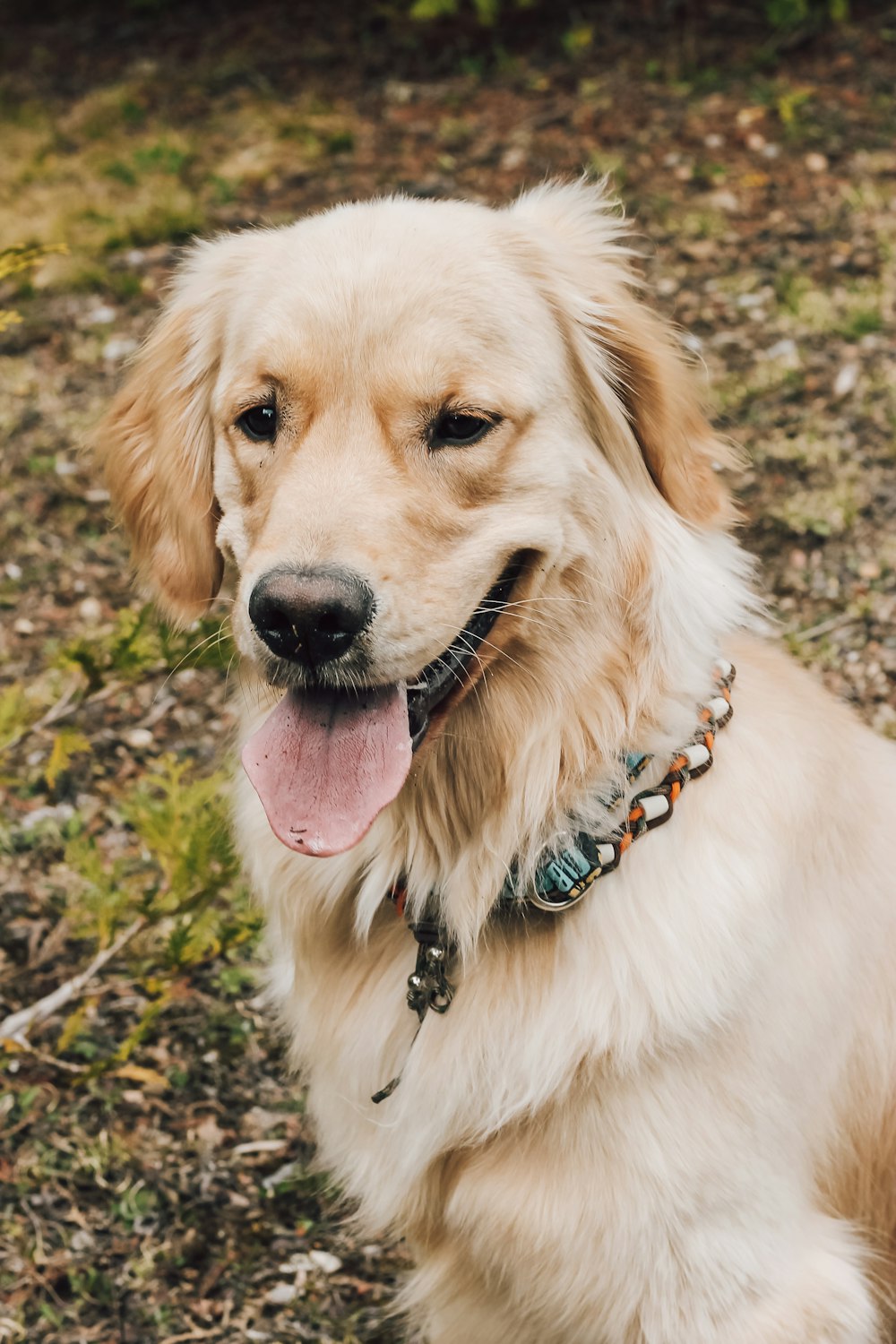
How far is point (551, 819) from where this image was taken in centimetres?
211

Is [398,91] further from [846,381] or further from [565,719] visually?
[565,719]

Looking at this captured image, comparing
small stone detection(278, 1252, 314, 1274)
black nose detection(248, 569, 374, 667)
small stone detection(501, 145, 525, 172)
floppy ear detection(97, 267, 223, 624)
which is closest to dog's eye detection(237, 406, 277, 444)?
floppy ear detection(97, 267, 223, 624)

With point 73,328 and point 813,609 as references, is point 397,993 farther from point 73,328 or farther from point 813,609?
point 73,328

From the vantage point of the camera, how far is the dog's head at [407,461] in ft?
6.07

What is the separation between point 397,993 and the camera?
7.23 ft

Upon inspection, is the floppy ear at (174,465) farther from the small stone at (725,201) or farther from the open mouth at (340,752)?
the small stone at (725,201)

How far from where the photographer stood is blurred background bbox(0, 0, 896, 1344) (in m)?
2.77

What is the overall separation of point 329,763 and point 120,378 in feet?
12.1

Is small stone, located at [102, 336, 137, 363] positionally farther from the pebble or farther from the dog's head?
the dog's head

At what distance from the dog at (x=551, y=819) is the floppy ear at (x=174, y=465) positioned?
0.34 ft

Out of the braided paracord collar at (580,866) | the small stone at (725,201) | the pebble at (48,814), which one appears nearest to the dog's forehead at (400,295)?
the braided paracord collar at (580,866)

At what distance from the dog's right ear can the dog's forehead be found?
0.22m

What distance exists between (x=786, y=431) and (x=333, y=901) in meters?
3.05

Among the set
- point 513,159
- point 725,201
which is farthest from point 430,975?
point 513,159
